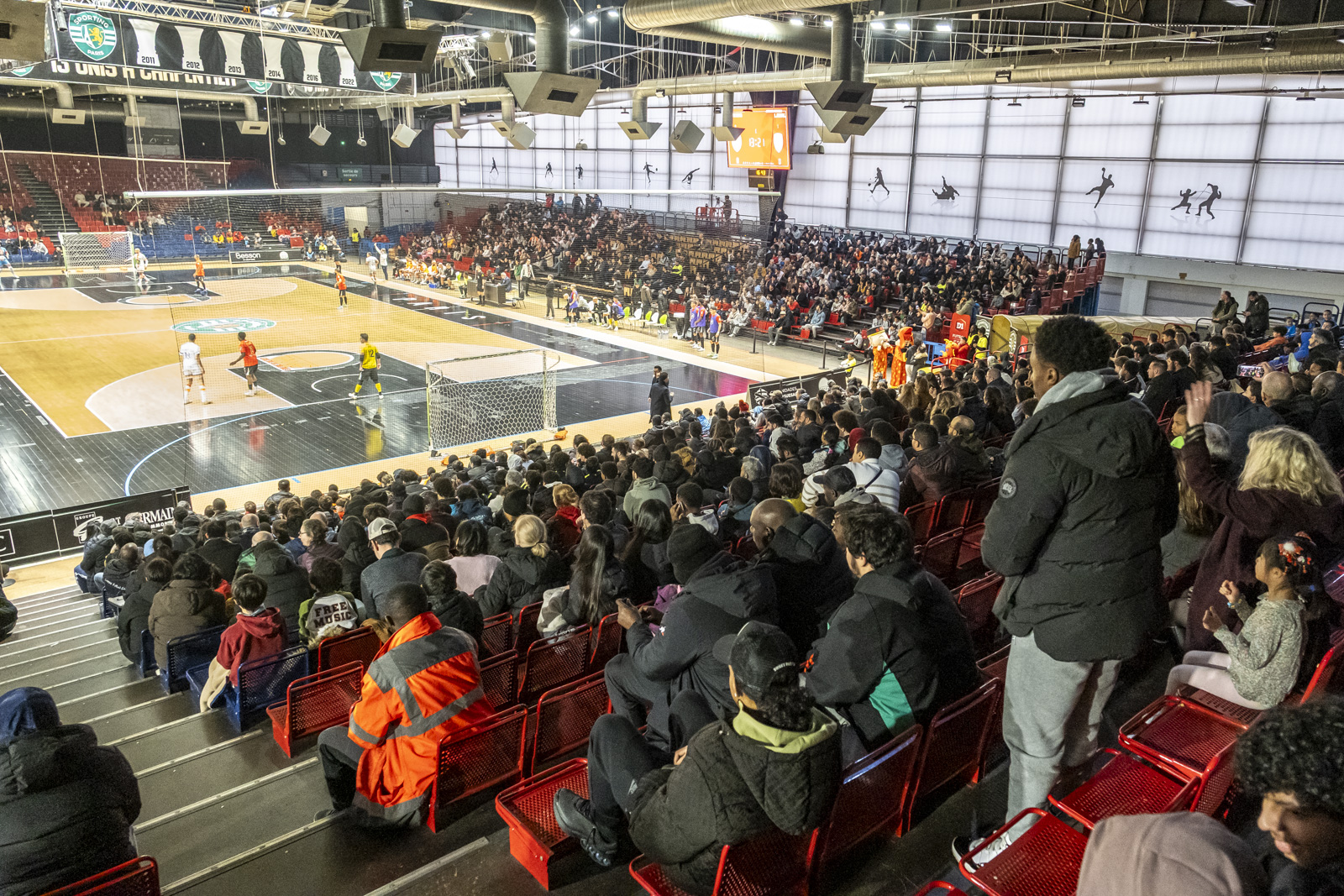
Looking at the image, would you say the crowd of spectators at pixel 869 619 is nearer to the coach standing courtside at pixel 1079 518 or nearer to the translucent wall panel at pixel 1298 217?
the coach standing courtside at pixel 1079 518

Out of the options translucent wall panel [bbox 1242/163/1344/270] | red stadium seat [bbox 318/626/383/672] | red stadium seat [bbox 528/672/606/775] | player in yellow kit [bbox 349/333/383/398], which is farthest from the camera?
translucent wall panel [bbox 1242/163/1344/270]

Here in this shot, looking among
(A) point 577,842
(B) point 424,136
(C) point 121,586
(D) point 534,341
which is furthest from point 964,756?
(B) point 424,136

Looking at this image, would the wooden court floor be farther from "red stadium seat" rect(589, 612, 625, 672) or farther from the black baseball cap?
the black baseball cap

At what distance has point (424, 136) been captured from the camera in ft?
163

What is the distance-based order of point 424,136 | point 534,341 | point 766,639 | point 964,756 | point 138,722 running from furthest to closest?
point 424,136, point 534,341, point 138,722, point 964,756, point 766,639

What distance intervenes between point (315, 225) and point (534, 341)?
11.1m

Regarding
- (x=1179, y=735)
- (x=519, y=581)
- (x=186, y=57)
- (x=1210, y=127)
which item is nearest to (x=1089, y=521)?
(x=1179, y=735)

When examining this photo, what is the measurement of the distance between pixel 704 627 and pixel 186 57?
23.8m

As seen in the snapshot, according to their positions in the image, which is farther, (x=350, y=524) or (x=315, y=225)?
(x=315, y=225)

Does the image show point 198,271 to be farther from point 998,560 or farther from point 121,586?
point 998,560

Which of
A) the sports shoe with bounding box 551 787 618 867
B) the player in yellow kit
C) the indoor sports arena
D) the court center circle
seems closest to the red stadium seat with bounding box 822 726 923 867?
the indoor sports arena

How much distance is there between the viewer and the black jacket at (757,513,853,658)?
4.43m

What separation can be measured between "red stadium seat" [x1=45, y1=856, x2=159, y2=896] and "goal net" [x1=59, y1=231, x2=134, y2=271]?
4276cm

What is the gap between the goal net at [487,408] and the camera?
17719mm
